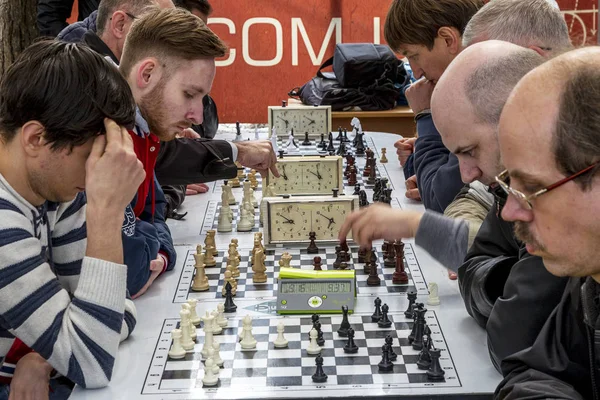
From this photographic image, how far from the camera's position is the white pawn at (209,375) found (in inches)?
83.9

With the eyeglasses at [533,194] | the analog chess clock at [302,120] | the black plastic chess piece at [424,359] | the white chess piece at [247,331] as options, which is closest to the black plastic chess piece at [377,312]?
the black plastic chess piece at [424,359]

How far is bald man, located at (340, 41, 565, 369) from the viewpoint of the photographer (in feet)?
7.53

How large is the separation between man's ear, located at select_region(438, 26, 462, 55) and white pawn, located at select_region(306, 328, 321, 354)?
154 cm

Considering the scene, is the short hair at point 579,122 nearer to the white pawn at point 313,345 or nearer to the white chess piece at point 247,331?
the white pawn at point 313,345

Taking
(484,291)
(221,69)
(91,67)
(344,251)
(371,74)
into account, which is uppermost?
(91,67)

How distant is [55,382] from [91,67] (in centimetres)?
81

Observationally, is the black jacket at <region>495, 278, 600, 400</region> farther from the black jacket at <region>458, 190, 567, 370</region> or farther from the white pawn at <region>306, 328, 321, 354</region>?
the white pawn at <region>306, 328, 321, 354</region>

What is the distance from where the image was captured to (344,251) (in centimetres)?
304

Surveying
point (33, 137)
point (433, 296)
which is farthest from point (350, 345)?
point (33, 137)

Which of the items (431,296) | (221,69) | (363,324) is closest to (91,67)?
(363,324)

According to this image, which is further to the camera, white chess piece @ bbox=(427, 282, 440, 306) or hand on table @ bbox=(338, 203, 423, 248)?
white chess piece @ bbox=(427, 282, 440, 306)

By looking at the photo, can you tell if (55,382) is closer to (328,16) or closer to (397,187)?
(397,187)

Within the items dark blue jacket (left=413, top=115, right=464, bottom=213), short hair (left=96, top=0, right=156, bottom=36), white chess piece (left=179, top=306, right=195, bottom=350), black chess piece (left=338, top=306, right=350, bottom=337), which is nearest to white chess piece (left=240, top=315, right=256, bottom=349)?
white chess piece (left=179, top=306, right=195, bottom=350)

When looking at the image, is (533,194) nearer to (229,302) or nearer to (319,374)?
(319,374)
